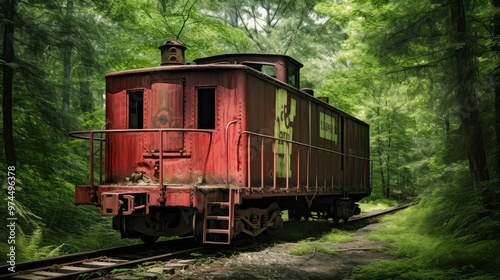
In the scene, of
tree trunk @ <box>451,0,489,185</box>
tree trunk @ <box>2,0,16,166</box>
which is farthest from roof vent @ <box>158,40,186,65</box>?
tree trunk @ <box>451,0,489,185</box>

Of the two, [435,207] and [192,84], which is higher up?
[192,84]

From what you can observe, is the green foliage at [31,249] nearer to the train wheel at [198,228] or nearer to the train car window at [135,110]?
the train wheel at [198,228]

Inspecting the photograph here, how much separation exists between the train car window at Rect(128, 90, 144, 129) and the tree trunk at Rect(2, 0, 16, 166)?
9.42 ft

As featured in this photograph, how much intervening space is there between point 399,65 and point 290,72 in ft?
9.55

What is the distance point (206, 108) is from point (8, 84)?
4747 millimetres

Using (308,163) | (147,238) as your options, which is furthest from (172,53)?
(308,163)

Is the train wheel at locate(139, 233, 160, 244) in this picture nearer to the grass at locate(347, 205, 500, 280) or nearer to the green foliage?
the green foliage

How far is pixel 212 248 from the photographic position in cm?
915

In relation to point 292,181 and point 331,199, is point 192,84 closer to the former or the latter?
point 292,181

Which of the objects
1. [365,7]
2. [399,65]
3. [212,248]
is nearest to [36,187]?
[212,248]

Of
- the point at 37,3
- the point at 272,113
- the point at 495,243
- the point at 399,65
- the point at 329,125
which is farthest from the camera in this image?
the point at 329,125

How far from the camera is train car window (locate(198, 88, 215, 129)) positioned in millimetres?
9367

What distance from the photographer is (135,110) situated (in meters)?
9.80

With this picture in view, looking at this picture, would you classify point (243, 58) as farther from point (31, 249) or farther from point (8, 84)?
point (31, 249)
